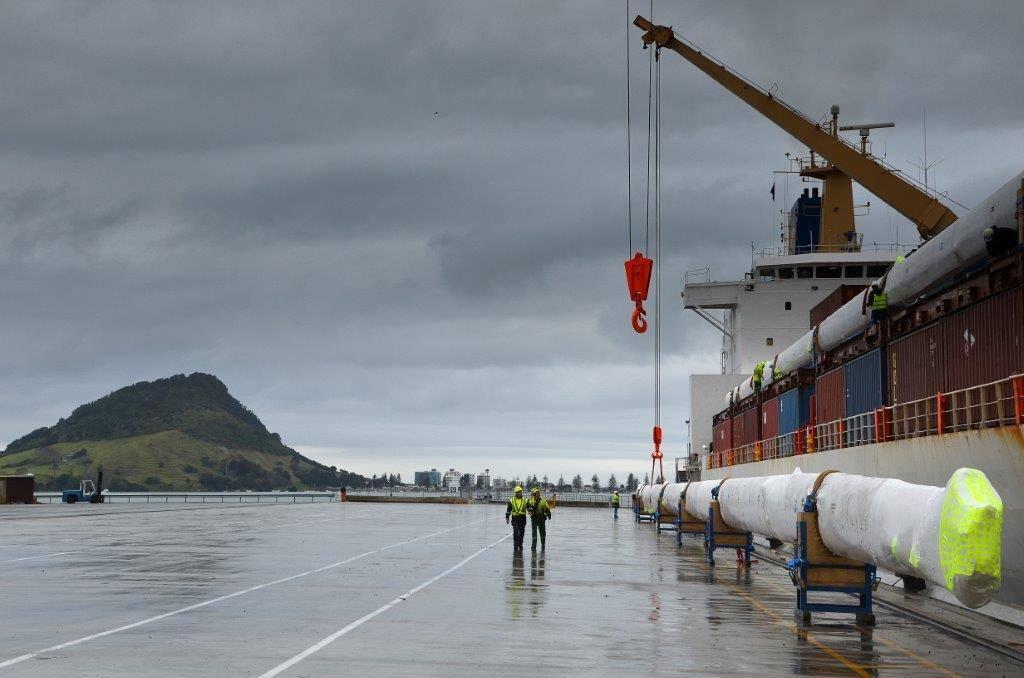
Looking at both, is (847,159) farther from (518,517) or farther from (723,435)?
(518,517)

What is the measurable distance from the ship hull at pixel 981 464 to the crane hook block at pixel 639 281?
1173 cm

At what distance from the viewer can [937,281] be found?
97.5ft

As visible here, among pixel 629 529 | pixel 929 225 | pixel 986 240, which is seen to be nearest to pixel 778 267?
pixel 929 225

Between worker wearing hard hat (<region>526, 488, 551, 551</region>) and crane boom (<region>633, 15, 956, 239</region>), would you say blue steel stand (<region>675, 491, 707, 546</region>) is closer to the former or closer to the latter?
worker wearing hard hat (<region>526, 488, 551, 551</region>)

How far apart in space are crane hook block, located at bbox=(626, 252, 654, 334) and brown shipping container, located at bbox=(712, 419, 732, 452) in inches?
1180

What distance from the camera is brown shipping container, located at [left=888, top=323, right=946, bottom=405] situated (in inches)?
1157

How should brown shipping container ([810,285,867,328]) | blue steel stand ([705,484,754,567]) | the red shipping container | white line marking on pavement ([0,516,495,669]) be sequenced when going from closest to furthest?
white line marking on pavement ([0,516,495,669]) < blue steel stand ([705,484,754,567]) < brown shipping container ([810,285,867,328]) < the red shipping container

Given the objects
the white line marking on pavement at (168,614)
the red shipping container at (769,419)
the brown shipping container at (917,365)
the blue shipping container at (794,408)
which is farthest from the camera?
the red shipping container at (769,419)

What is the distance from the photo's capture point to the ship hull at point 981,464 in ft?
62.2

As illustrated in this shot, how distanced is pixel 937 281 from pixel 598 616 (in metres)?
15.5

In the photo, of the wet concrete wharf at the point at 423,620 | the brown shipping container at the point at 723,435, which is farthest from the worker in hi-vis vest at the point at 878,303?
the brown shipping container at the point at 723,435

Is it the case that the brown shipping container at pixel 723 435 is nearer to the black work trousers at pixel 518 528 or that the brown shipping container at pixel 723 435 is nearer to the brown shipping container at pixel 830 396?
the brown shipping container at pixel 830 396

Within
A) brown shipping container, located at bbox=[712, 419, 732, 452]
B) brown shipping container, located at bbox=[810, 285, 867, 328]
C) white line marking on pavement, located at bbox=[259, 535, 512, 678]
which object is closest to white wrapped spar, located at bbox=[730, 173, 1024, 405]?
brown shipping container, located at bbox=[810, 285, 867, 328]

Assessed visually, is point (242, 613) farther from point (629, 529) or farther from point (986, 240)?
point (629, 529)
